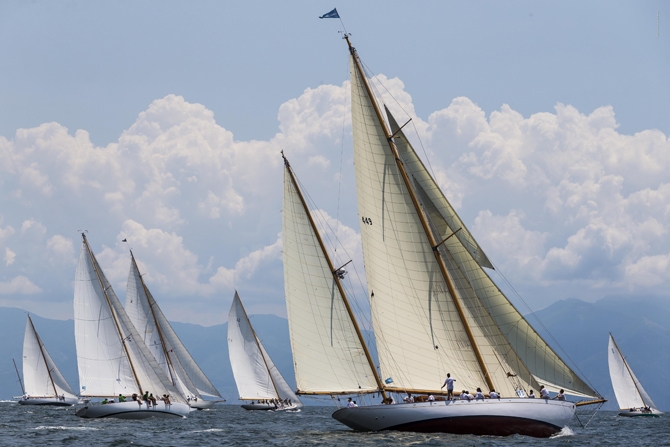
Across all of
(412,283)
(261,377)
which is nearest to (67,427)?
(412,283)

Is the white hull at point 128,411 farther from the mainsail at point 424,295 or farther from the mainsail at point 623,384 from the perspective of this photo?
the mainsail at point 623,384

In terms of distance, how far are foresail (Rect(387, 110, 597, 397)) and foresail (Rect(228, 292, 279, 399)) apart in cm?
7120

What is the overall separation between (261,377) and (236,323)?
26.3 feet

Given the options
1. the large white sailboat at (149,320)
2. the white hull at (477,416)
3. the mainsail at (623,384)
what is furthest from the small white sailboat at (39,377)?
the white hull at (477,416)

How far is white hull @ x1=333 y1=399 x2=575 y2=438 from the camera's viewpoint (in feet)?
140

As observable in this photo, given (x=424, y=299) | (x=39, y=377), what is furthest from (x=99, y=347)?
(x=39, y=377)

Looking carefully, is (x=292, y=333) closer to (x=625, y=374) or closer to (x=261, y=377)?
(x=261, y=377)

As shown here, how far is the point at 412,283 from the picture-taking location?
4578cm

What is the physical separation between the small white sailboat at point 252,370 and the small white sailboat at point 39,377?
1361 inches

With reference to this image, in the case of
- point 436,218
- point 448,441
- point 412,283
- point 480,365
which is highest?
point 436,218

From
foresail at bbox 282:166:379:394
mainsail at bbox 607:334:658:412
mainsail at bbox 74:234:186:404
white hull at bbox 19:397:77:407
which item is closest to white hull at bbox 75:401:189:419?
mainsail at bbox 74:234:186:404

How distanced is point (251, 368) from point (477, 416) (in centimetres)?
7525

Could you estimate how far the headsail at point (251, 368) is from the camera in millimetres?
114312

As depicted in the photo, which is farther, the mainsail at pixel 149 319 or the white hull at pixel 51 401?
the white hull at pixel 51 401
